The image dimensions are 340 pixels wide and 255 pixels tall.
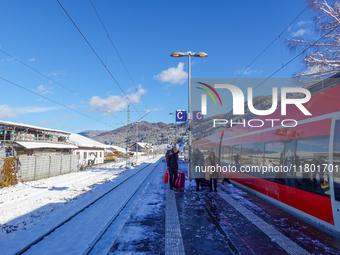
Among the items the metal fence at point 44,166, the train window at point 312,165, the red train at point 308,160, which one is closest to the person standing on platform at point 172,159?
the red train at point 308,160

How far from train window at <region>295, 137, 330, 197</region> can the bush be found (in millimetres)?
13742

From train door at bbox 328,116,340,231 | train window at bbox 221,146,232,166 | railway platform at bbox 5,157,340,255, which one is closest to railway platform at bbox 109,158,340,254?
railway platform at bbox 5,157,340,255

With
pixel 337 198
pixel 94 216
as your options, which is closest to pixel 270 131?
pixel 337 198

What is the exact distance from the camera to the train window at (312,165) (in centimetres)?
452

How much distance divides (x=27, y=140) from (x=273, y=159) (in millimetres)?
20352

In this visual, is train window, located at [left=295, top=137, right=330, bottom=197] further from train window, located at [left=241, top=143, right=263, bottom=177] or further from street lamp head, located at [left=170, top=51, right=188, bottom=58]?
street lamp head, located at [left=170, top=51, right=188, bottom=58]

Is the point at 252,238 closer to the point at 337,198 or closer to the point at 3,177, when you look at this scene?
the point at 337,198

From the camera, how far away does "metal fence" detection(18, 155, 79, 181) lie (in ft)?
42.4

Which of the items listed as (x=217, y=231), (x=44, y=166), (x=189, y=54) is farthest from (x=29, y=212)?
(x=189, y=54)

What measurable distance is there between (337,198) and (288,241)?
1.31 meters

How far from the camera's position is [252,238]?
14.9 feet

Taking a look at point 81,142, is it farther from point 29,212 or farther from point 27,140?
point 29,212

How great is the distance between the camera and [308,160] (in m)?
5.12

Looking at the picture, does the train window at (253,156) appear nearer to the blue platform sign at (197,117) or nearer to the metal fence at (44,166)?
the blue platform sign at (197,117)
